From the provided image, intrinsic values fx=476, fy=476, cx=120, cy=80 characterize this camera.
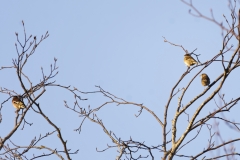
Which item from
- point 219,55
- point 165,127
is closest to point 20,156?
point 165,127

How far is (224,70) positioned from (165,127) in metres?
0.84

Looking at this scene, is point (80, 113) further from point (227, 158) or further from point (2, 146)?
point (227, 158)

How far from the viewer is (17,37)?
5230 millimetres

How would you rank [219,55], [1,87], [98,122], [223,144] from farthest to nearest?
1. [1,87]
2. [98,122]
3. [219,55]
4. [223,144]

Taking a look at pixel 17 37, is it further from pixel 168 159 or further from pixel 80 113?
pixel 168 159

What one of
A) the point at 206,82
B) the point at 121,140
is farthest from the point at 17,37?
the point at 206,82

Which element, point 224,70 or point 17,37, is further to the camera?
point 17,37

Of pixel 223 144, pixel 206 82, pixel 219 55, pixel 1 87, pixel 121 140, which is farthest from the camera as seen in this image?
pixel 206 82

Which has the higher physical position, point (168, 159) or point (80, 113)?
point (80, 113)

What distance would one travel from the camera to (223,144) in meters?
4.26

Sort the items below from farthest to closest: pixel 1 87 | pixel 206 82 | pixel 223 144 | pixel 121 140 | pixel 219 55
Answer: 1. pixel 206 82
2. pixel 1 87
3. pixel 121 140
4. pixel 219 55
5. pixel 223 144

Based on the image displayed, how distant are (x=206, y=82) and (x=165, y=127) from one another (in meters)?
5.63

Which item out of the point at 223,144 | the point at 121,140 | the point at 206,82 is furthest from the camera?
the point at 206,82

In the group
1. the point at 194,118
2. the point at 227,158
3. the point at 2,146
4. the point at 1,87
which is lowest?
the point at 227,158
